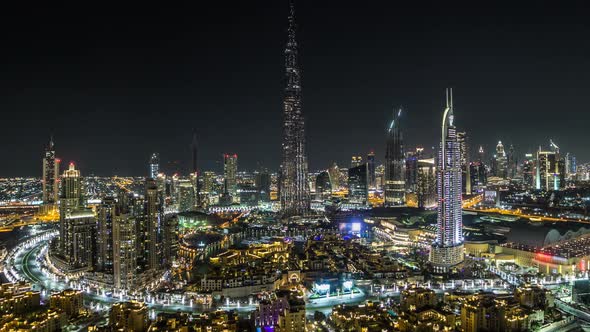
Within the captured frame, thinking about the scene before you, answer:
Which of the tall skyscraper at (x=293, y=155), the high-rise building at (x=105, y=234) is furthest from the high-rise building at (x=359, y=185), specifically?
the high-rise building at (x=105, y=234)

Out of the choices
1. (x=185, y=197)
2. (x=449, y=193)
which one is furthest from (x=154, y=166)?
(x=449, y=193)

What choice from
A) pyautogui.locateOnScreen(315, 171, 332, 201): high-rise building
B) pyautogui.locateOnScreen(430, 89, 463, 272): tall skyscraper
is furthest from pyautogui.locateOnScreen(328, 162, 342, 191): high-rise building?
pyautogui.locateOnScreen(430, 89, 463, 272): tall skyscraper

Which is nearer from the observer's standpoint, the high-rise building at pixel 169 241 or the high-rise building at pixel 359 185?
the high-rise building at pixel 169 241

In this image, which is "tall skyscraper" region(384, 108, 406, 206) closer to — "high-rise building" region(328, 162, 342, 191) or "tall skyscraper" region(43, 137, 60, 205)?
"high-rise building" region(328, 162, 342, 191)

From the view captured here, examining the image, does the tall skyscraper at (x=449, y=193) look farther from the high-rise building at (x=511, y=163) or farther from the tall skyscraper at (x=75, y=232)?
the high-rise building at (x=511, y=163)

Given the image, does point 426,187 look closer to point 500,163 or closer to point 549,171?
point 549,171

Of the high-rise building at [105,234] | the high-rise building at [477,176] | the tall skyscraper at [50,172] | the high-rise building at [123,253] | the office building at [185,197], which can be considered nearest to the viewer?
the high-rise building at [123,253]

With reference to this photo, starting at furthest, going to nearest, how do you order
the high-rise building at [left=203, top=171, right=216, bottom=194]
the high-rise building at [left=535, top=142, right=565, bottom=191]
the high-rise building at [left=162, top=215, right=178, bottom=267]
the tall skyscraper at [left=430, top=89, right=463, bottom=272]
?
the high-rise building at [left=203, top=171, right=216, bottom=194], the high-rise building at [left=535, top=142, right=565, bottom=191], the tall skyscraper at [left=430, top=89, right=463, bottom=272], the high-rise building at [left=162, top=215, right=178, bottom=267]

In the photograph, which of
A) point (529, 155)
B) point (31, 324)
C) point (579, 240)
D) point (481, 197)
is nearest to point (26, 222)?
point (31, 324)
